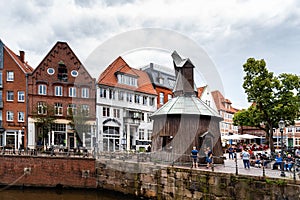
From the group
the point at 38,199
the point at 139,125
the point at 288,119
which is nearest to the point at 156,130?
the point at 38,199

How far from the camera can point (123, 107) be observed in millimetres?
41344

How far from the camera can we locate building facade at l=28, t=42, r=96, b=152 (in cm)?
3709

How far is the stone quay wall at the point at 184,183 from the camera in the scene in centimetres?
1266

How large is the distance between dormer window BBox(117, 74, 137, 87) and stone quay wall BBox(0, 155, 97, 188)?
687 inches

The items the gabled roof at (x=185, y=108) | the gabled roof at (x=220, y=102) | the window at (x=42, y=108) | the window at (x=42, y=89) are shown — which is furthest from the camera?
the gabled roof at (x=220, y=102)

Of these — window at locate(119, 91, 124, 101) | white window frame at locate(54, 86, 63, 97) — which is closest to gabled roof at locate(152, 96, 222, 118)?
window at locate(119, 91, 124, 101)

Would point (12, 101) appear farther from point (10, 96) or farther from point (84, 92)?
point (84, 92)

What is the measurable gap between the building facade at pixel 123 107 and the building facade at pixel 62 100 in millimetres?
1218

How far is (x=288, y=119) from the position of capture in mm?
30156

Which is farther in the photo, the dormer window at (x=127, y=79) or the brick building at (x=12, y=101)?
the dormer window at (x=127, y=79)

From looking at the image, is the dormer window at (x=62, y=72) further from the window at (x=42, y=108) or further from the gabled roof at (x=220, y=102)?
the gabled roof at (x=220, y=102)

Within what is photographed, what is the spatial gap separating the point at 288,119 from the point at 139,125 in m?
18.6

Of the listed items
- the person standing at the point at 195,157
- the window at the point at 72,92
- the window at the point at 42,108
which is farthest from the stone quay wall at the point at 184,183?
the window at the point at 72,92

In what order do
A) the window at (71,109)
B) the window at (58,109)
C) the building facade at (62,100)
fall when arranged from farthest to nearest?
the window at (58,109) → the window at (71,109) → the building facade at (62,100)
